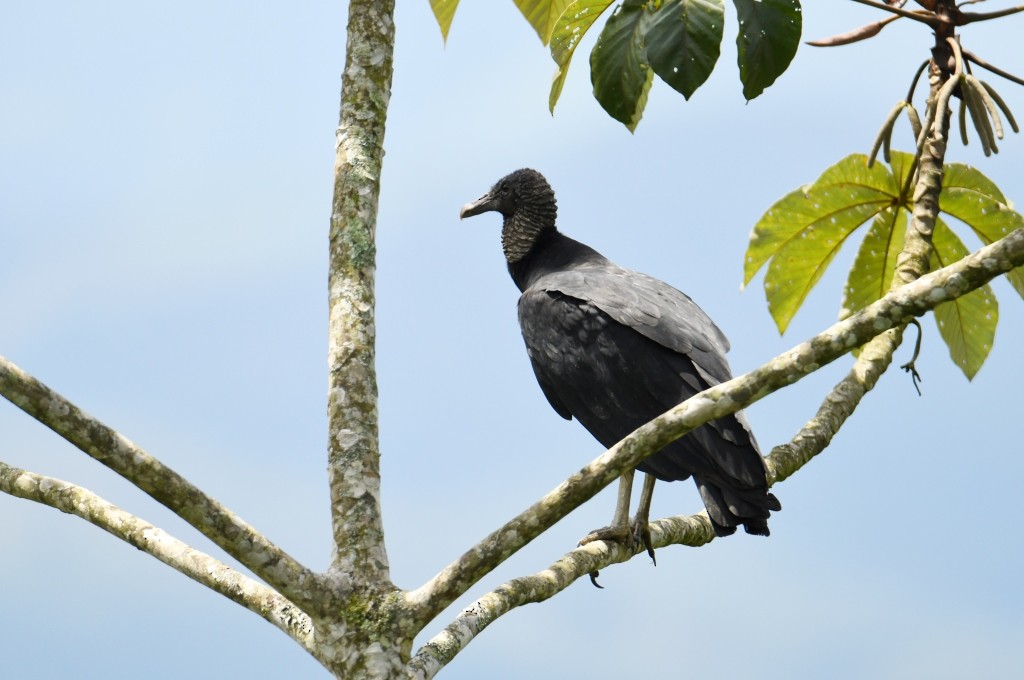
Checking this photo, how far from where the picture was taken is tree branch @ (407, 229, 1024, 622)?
10.1 ft

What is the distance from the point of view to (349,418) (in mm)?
3736

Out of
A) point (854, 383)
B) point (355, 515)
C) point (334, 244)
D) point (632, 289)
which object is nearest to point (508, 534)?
point (355, 515)

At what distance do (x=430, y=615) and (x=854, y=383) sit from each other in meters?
2.16

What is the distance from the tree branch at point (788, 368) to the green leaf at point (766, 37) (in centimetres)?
90

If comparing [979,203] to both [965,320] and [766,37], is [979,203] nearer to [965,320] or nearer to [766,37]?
[965,320]

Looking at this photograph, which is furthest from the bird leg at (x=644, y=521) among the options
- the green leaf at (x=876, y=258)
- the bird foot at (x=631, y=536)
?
the green leaf at (x=876, y=258)

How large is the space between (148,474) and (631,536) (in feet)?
6.56

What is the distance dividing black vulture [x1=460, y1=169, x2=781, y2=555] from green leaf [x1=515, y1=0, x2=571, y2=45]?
1.05m

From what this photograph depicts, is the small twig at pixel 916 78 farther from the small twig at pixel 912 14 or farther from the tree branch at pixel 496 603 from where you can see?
the tree branch at pixel 496 603

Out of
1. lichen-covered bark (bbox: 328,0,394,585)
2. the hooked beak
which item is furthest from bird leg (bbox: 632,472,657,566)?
the hooked beak

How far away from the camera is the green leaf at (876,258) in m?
5.41

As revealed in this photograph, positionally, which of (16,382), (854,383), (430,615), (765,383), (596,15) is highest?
(596,15)

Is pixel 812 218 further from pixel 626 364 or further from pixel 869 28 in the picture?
pixel 626 364

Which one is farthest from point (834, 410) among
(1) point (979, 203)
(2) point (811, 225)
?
(1) point (979, 203)
